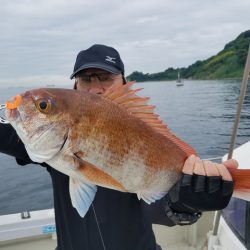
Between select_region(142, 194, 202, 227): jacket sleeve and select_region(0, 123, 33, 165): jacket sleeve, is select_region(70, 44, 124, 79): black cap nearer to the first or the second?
select_region(0, 123, 33, 165): jacket sleeve

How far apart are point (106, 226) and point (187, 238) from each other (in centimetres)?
321

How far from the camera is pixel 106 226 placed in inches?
A: 92.3

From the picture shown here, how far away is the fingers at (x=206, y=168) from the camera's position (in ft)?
6.01

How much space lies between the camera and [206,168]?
1.84 meters

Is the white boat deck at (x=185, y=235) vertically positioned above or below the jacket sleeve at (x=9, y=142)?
below

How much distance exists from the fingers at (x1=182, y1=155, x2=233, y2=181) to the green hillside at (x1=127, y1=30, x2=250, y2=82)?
76.5m

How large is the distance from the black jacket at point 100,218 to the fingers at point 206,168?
56cm

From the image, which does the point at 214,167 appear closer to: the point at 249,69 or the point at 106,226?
the point at 106,226

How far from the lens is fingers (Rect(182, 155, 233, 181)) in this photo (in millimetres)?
1831

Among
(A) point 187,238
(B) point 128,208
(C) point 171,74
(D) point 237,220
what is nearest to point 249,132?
(A) point 187,238

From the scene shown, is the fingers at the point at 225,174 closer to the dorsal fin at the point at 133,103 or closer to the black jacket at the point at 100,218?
the dorsal fin at the point at 133,103

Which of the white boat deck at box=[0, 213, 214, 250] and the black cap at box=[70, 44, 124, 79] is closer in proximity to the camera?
the black cap at box=[70, 44, 124, 79]

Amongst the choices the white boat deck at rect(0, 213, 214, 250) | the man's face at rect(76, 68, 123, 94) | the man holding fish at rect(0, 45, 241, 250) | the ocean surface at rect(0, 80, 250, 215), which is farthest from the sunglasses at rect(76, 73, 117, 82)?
the white boat deck at rect(0, 213, 214, 250)

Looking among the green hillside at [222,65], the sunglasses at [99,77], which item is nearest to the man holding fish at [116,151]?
the sunglasses at [99,77]
